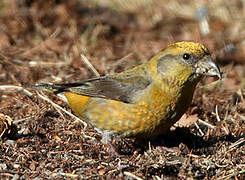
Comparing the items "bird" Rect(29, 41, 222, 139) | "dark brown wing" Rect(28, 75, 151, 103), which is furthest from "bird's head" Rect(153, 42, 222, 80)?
"dark brown wing" Rect(28, 75, 151, 103)

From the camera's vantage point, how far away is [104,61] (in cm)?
725

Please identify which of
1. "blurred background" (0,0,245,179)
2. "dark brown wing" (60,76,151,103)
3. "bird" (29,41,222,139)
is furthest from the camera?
"dark brown wing" (60,76,151,103)

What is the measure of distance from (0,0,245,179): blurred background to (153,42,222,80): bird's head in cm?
77

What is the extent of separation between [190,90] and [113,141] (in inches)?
38.8

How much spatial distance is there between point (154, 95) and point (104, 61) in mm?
2703

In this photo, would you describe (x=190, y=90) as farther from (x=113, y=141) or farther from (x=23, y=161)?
(x=23, y=161)

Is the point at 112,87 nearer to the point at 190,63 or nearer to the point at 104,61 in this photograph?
the point at 190,63

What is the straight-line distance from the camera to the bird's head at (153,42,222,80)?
4.63m

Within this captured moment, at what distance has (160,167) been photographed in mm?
4316

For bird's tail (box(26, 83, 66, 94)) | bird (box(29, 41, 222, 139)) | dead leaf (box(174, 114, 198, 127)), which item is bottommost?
dead leaf (box(174, 114, 198, 127))

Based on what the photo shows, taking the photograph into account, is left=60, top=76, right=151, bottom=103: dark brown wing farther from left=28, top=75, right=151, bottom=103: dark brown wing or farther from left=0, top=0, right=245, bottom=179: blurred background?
left=0, top=0, right=245, bottom=179: blurred background

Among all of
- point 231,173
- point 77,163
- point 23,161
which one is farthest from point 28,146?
point 231,173

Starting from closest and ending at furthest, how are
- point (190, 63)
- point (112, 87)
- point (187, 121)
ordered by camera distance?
point (190, 63)
point (112, 87)
point (187, 121)

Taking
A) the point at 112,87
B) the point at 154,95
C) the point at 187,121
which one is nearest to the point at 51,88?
the point at 112,87
